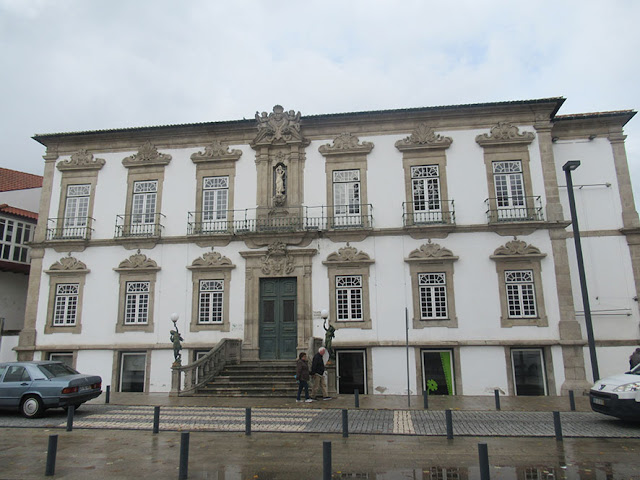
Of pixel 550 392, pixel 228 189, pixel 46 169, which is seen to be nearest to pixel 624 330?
pixel 550 392

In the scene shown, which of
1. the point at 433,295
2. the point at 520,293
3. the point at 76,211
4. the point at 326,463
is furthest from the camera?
the point at 76,211

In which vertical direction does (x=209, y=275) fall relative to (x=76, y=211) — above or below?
below

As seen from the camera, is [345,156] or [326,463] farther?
[345,156]

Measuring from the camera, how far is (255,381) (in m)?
15.8

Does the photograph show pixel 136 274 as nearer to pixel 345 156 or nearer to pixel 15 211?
pixel 15 211

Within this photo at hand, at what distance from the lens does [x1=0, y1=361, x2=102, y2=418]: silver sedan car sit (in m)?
12.2

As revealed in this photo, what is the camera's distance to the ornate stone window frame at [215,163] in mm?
19344

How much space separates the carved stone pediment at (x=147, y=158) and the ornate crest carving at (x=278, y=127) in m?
3.89

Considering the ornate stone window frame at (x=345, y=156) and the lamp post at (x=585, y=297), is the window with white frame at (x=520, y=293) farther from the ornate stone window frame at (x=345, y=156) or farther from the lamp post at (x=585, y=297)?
the ornate stone window frame at (x=345, y=156)

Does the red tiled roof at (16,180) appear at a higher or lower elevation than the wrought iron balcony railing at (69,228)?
higher

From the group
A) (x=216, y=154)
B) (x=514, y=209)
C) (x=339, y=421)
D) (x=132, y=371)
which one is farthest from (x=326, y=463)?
(x=216, y=154)

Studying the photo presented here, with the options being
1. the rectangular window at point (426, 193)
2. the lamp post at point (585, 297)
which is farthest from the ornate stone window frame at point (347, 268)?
the lamp post at point (585, 297)

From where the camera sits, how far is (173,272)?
18.8 metres

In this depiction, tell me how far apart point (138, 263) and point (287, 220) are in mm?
6106
